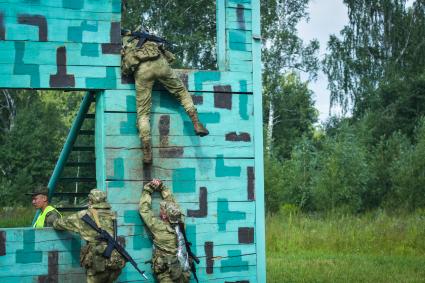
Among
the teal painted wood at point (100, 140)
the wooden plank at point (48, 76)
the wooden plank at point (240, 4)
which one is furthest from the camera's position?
the wooden plank at point (240, 4)

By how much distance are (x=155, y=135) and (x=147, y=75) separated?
59cm

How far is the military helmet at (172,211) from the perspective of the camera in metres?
7.72

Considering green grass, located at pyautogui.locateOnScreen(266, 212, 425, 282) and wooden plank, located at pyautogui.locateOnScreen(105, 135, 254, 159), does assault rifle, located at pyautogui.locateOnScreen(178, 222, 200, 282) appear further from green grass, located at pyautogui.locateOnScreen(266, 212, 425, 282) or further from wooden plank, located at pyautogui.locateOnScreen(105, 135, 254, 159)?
green grass, located at pyautogui.locateOnScreen(266, 212, 425, 282)

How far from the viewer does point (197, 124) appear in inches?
312

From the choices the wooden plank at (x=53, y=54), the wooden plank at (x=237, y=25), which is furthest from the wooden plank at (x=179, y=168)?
the wooden plank at (x=237, y=25)

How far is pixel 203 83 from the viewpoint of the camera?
825cm

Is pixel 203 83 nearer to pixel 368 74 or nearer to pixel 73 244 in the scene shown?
pixel 73 244

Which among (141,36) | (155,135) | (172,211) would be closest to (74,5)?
(141,36)

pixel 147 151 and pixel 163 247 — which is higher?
pixel 147 151

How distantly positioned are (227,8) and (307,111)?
31394mm

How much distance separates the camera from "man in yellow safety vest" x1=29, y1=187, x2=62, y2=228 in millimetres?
8320

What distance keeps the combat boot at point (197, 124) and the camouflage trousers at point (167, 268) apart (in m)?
1.20

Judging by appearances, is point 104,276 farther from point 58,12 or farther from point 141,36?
point 58,12

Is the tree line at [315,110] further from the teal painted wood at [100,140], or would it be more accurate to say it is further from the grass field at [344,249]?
the teal painted wood at [100,140]
